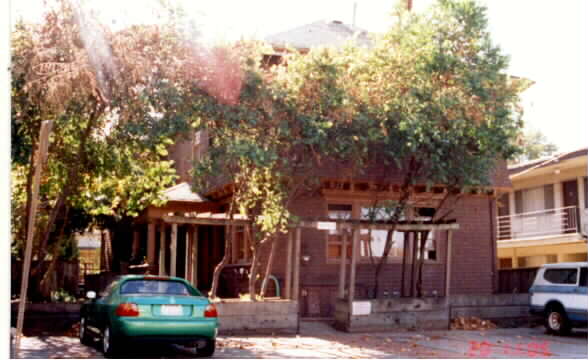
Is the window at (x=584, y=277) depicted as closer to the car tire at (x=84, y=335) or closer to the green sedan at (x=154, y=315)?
the green sedan at (x=154, y=315)

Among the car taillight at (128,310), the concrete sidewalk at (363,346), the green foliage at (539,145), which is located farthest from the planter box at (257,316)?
the green foliage at (539,145)

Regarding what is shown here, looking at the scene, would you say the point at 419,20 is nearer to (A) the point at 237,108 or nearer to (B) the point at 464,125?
(B) the point at 464,125

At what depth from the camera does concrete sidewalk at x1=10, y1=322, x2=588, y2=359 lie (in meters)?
12.3

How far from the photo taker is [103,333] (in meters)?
11.5

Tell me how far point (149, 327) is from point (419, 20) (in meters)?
9.19

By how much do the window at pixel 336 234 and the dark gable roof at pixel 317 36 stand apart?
4.91 m

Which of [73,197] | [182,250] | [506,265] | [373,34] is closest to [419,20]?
[373,34]

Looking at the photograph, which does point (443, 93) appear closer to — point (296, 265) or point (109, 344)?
point (296, 265)

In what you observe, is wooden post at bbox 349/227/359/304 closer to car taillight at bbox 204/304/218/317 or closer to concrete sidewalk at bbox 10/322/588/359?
concrete sidewalk at bbox 10/322/588/359

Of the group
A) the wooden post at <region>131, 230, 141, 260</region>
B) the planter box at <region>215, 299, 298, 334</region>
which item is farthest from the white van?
the wooden post at <region>131, 230, 141, 260</region>

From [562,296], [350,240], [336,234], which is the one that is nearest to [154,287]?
[336,234]

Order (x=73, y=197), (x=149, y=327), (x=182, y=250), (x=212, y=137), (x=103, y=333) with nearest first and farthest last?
(x=149, y=327), (x=103, y=333), (x=212, y=137), (x=73, y=197), (x=182, y=250)

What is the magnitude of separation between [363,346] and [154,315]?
15.6 ft

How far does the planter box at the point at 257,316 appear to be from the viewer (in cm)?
1466
